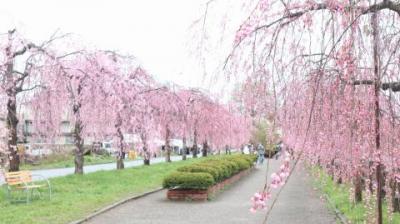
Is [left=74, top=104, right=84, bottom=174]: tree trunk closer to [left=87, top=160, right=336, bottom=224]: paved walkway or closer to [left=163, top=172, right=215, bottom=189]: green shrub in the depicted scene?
[left=87, top=160, right=336, bottom=224]: paved walkway

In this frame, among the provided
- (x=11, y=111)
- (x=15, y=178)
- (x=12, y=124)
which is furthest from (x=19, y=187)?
(x=11, y=111)

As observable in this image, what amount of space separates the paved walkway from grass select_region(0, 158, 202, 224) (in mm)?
564

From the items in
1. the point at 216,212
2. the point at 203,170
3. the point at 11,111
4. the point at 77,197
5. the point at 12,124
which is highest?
the point at 11,111

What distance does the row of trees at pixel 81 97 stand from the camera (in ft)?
56.4

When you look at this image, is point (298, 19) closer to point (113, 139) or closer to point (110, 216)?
point (110, 216)

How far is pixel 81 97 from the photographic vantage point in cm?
2075

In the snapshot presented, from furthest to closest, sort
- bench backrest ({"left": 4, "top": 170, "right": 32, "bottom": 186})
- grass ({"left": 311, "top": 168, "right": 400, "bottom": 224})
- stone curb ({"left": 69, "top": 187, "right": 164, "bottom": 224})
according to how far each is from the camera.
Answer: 1. bench backrest ({"left": 4, "top": 170, "right": 32, "bottom": 186})
2. stone curb ({"left": 69, "top": 187, "right": 164, "bottom": 224})
3. grass ({"left": 311, "top": 168, "right": 400, "bottom": 224})

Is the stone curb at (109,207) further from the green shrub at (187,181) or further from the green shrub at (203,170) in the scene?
the green shrub at (203,170)

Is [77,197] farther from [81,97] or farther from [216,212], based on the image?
[81,97]

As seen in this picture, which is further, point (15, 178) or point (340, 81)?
point (15, 178)

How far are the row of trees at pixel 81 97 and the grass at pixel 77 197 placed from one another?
5.21 ft

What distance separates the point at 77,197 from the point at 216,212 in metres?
3.74

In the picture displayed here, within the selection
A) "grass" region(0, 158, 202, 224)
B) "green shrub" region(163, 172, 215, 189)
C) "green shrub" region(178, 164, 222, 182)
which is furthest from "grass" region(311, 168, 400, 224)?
"grass" region(0, 158, 202, 224)

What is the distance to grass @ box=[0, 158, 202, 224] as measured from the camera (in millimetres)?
11331
